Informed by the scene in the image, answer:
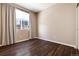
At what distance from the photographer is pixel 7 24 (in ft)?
9.36

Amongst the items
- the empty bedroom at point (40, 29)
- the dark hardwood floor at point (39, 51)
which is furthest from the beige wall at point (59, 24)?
the dark hardwood floor at point (39, 51)

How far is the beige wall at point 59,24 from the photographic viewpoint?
262cm

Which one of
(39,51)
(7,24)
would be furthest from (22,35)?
(39,51)

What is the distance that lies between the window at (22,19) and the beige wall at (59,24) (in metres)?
0.81

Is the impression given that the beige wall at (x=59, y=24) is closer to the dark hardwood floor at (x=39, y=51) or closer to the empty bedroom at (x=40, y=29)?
the empty bedroom at (x=40, y=29)

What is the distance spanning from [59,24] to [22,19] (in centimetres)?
191

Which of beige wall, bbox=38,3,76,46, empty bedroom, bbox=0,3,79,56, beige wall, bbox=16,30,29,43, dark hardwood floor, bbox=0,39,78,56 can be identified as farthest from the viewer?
beige wall, bbox=16,30,29,43

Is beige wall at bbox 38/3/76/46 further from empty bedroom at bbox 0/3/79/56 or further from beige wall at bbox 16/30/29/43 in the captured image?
beige wall at bbox 16/30/29/43

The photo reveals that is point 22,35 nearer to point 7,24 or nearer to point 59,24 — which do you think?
point 7,24

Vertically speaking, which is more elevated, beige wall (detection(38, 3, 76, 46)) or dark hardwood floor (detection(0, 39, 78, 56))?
beige wall (detection(38, 3, 76, 46))

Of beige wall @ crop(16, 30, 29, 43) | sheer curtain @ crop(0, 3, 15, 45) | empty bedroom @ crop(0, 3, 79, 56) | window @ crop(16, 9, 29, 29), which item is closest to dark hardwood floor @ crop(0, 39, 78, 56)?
empty bedroom @ crop(0, 3, 79, 56)

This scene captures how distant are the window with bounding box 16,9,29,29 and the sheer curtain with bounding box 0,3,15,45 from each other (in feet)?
1.54

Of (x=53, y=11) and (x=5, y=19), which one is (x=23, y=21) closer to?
(x=5, y=19)

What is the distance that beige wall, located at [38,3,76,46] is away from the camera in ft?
8.59
